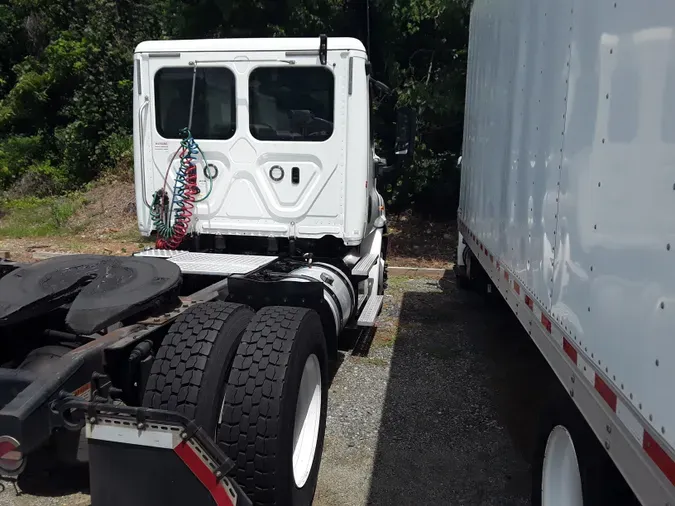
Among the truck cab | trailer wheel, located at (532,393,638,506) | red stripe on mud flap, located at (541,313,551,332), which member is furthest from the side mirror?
trailer wheel, located at (532,393,638,506)

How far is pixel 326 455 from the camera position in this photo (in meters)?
4.17

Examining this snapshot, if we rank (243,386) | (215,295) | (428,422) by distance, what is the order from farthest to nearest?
(428,422)
(215,295)
(243,386)

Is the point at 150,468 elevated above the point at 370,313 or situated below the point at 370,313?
above

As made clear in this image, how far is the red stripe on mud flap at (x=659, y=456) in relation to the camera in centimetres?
155

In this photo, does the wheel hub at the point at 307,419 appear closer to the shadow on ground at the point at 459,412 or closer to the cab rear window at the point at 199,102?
the shadow on ground at the point at 459,412

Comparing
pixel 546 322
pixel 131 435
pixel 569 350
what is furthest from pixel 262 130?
pixel 569 350

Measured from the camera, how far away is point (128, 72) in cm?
1867

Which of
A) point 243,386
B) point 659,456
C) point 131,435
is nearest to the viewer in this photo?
point 659,456

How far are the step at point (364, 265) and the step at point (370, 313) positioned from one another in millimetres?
421

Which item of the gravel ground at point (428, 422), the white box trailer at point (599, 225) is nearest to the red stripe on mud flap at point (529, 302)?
the white box trailer at point (599, 225)

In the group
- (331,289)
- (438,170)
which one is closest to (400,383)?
(331,289)

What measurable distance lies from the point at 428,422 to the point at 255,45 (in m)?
3.51

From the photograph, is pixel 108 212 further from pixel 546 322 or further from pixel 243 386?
pixel 546 322

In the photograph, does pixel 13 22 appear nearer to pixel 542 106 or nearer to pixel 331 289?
pixel 331 289
